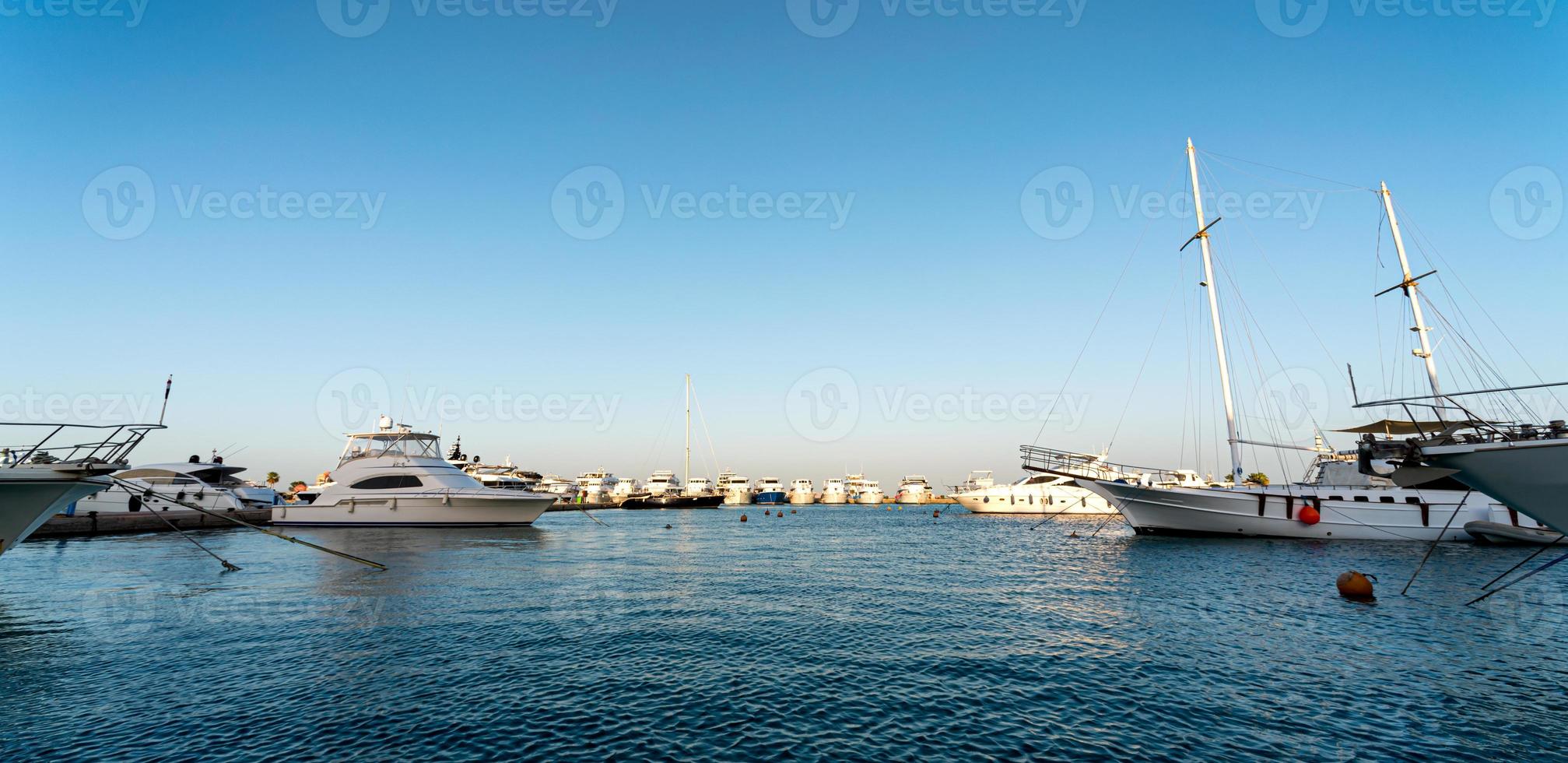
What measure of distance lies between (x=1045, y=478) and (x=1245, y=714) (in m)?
87.1

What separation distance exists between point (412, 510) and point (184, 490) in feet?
42.2

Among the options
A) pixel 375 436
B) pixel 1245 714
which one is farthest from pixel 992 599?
pixel 375 436

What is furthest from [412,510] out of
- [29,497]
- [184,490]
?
[29,497]

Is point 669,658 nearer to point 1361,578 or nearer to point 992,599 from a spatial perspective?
point 992,599

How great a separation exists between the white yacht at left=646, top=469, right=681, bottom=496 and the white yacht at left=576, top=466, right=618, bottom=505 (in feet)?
30.9

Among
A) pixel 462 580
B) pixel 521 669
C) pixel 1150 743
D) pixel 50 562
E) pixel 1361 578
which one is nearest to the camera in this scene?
pixel 1150 743

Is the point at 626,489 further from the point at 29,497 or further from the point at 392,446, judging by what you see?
the point at 29,497

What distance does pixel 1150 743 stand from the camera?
9141 mm

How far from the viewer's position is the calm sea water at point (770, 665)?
9211mm

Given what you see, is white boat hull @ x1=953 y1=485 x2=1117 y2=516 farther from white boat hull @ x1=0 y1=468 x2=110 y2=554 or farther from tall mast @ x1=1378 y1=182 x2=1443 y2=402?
white boat hull @ x1=0 y1=468 x2=110 y2=554

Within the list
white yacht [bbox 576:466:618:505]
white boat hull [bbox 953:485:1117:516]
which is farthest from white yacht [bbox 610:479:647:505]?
white boat hull [bbox 953:485:1117:516]

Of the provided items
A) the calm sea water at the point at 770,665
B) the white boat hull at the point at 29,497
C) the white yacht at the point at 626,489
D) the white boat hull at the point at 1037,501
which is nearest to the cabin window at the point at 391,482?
the calm sea water at the point at 770,665

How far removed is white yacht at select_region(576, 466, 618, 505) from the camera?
142 m

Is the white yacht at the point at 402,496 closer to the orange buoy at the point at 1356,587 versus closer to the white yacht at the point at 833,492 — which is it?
the orange buoy at the point at 1356,587
